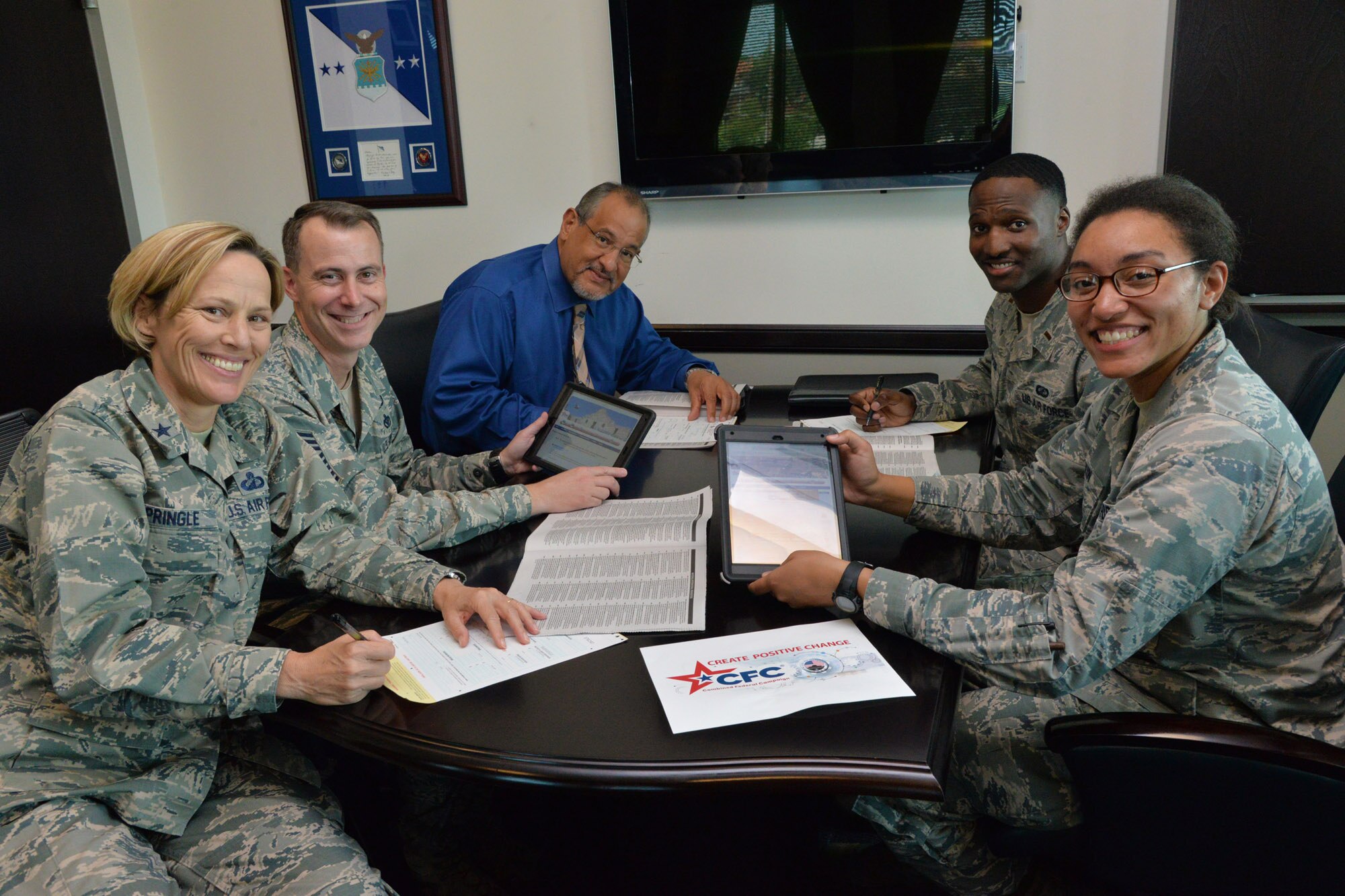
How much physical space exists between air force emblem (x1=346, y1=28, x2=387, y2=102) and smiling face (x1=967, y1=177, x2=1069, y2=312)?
2088mm

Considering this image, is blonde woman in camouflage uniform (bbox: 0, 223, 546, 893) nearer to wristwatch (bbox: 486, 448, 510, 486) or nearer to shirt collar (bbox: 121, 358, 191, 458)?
shirt collar (bbox: 121, 358, 191, 458)

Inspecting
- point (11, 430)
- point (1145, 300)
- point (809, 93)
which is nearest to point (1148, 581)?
point (1145, 300)

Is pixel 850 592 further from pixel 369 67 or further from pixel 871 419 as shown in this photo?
pixel 369 67

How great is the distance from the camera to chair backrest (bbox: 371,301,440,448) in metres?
2.35

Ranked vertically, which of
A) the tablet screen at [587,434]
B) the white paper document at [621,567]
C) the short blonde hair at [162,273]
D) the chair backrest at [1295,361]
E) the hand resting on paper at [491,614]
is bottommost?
the white paper document at [621,567]

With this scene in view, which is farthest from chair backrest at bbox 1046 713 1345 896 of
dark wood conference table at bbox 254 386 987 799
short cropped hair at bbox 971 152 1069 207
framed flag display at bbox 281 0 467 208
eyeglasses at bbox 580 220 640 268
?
framed flag display at bbox 281 0 467 208

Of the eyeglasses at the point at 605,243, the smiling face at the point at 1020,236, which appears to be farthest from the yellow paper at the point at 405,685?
the smiling face at the point at 1020,236

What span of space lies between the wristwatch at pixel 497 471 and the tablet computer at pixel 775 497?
1.95 feet

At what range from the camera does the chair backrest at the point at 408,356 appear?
2.35 m

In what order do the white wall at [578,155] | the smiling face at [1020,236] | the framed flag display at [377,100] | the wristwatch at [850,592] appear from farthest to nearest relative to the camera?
the framed flag display at [377,100]
the white wall at [578,155]
the smiling face at [1020,236]
the wristwatch at [850,592]

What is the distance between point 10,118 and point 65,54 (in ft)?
1.08

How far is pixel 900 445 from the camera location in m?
1.95

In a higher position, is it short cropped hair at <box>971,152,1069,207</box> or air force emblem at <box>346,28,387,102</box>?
air force emblem at <box>346,28,387,102</box>

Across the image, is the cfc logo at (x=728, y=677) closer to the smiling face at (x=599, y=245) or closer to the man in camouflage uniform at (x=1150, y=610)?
the man in camouflage uniform at (x=1150, y=610)
